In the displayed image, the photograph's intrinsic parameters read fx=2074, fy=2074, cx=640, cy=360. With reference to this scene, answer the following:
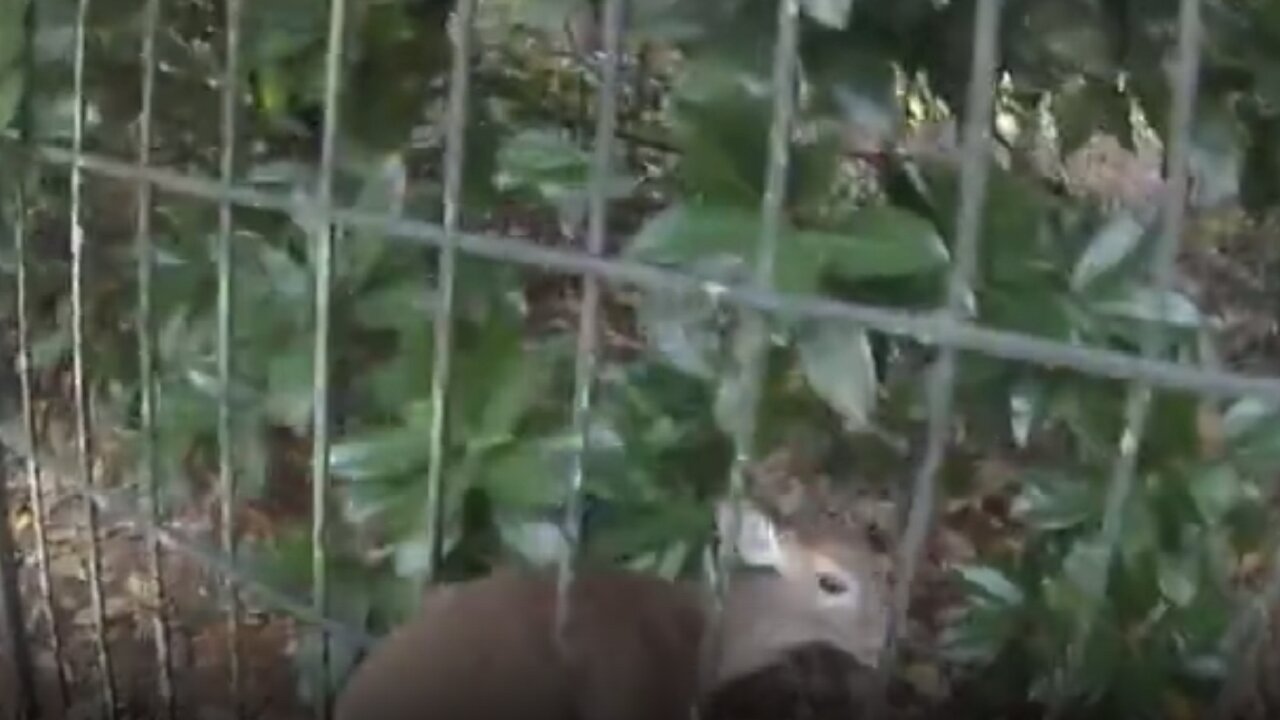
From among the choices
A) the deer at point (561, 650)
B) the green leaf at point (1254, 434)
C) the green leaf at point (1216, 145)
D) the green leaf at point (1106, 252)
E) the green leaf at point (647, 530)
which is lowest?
the deer at point (561, 650)

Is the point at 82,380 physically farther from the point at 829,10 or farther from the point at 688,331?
the point at 829,10

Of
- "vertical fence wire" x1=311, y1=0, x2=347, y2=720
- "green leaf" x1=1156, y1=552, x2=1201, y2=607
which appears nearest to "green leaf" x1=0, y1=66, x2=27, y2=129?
"vertical fence wire" x1=311, y1=0, x2=347, y2=720

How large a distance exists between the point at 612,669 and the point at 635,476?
0.38 feet

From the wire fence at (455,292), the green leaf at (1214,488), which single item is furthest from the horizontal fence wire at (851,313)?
the green leaf at (1214,488)

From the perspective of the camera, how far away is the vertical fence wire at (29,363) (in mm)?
1421

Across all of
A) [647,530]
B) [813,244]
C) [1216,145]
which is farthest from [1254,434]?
[647,530]

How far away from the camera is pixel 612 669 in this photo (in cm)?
123

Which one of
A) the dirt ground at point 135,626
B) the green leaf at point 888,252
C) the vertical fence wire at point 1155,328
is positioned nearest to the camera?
the vertical fence wire at point 1155,328

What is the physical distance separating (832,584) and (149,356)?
1.58ft

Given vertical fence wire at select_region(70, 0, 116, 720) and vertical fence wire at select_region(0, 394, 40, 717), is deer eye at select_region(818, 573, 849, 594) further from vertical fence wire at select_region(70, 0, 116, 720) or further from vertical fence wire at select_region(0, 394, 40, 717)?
vertical fence wire at select_region(0, 394, 40, 717)

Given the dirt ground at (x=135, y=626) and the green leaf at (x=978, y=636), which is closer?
the green leaf at (x=978, y=636)

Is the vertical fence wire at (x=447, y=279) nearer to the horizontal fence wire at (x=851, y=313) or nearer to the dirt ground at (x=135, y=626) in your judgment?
the horizontal fence wire at (x=851, y=313)

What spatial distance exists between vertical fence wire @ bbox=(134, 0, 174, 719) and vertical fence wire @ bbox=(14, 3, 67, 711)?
0.26 feet

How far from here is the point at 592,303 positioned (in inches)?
43.4
